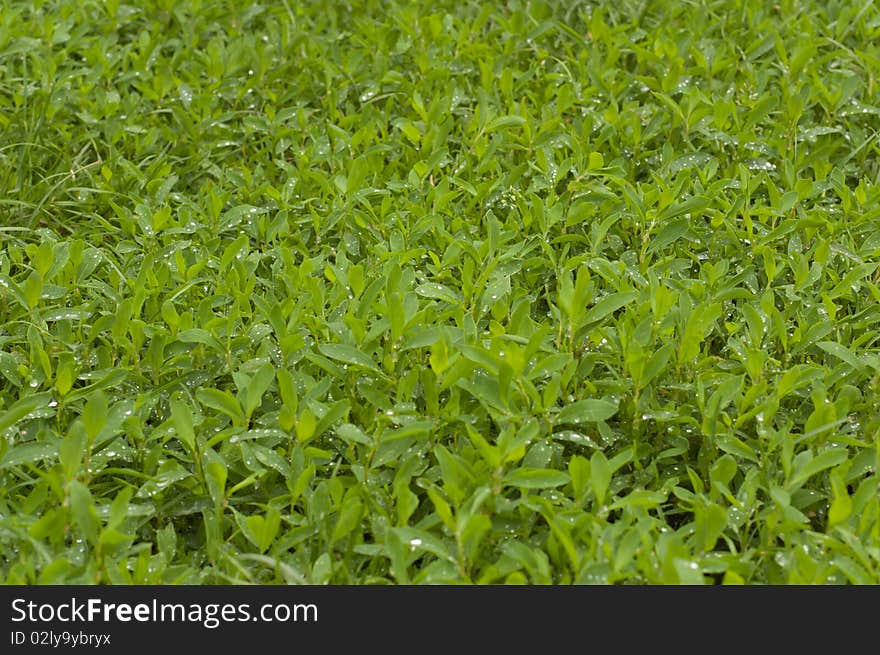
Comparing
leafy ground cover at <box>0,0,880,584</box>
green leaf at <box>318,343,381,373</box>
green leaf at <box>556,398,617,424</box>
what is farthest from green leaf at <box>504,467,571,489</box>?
green leaf at <box>318,343,381,373</box>

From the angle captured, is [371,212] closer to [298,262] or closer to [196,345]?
[298,262]

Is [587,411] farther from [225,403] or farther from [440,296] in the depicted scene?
[225,403]

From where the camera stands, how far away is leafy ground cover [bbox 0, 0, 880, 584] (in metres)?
2.15

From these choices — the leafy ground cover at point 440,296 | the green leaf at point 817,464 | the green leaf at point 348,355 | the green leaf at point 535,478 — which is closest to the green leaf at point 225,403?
the leafy ground cover at point 440,296

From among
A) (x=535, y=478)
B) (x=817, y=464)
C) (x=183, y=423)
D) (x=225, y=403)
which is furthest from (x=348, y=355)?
(x=817, y=464)

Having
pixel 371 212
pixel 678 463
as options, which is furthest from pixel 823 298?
pixel 371 212

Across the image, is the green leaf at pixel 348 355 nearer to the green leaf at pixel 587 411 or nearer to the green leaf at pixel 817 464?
the green leaf at pixel 587 411

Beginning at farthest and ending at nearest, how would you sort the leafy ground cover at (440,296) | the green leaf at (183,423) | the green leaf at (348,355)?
the green leaf at (348,355)
the green leaf at (183,423)
the leafy ground cover at (440,296)

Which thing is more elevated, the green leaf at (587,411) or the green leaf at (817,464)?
the green leaf at (817,464)

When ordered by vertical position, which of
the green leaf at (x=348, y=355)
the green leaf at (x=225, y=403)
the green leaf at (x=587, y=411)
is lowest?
the green leaf at (x=225, y=403)

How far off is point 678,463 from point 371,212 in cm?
114

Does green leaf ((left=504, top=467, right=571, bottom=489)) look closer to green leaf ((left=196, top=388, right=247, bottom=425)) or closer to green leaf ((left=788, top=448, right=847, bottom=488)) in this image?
green leaf ((left=788, top=448, right=847, bottom=488))

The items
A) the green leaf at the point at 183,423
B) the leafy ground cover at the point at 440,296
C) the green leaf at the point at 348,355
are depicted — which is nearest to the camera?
the leafy ground cover at the point at 440,296

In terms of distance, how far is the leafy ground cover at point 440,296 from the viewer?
2152 mm
